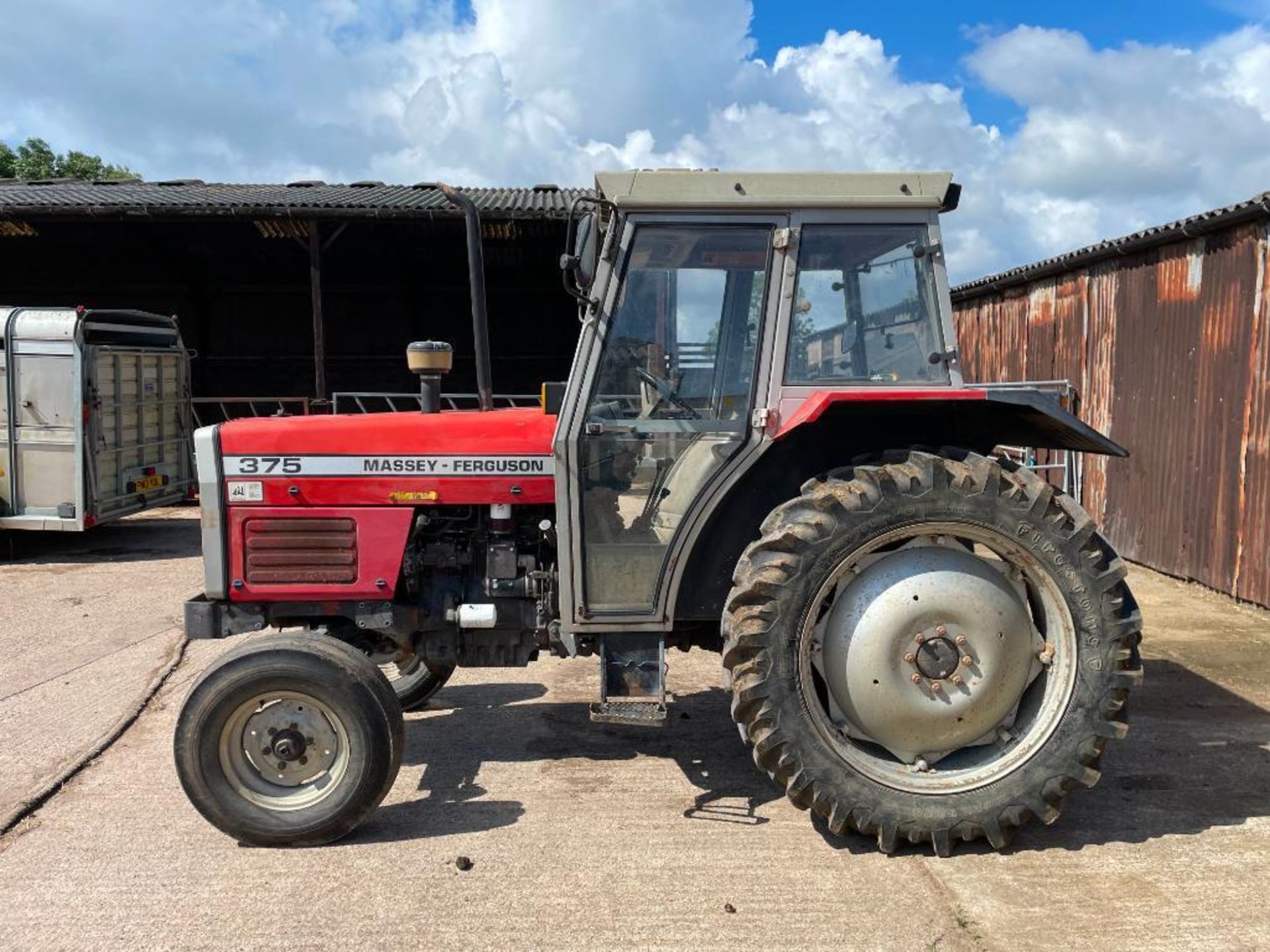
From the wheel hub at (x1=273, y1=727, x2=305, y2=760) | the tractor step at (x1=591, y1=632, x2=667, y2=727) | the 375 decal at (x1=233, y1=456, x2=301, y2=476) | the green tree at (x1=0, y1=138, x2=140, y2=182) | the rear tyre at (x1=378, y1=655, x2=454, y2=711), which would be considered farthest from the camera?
the green tree at (x1=0, y1=138, x2=140, y2=182)

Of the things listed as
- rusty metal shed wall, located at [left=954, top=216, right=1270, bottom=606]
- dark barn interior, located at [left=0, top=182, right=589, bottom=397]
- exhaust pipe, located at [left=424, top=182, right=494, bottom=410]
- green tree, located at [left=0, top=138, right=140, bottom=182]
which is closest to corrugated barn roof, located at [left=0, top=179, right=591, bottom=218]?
dark barn interior, located at [left=0, top=182, right=589, bottom=397]

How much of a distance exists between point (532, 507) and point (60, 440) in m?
7.00

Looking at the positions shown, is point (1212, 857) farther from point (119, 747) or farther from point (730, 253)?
point (119, 747)

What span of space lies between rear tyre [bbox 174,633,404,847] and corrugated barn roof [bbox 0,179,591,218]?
780cm

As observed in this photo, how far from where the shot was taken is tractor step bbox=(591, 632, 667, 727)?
338cm

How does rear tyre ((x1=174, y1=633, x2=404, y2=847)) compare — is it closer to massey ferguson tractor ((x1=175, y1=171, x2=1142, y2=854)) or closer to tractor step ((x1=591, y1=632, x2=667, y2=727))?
massey ferguson tractor ((x1=175, y1=171, x2=1142, y2=854))

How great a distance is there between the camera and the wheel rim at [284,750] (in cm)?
A: 325

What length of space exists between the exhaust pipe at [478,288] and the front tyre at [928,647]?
53.4 inches

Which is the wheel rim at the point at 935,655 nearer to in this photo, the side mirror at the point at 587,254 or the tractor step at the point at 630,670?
the tractor step at the point at 630,670

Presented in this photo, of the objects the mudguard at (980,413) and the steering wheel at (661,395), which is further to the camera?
the steering wheel at (661,395)

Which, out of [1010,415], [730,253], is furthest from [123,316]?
[1010,415]

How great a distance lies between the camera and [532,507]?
368 cm

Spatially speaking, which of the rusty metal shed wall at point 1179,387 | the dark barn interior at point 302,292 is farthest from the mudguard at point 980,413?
the dark barn interior at point 302,292

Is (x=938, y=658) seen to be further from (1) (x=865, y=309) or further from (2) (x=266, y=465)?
(2) (x=266, y=465)
